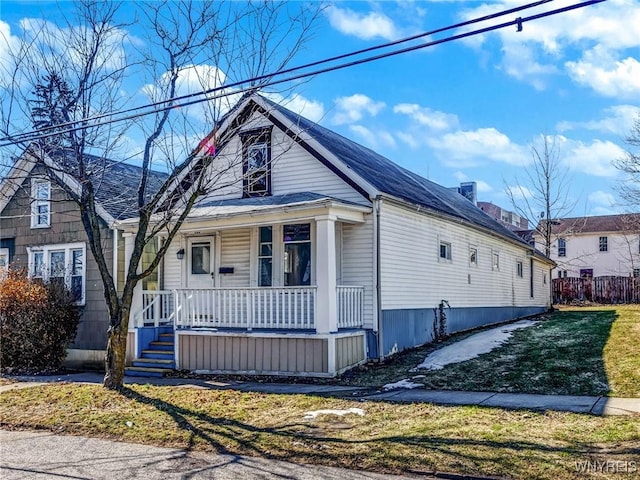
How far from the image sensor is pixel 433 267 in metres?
16.2

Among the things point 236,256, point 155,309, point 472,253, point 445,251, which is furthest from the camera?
point 472,253

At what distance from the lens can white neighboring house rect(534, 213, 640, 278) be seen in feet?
148

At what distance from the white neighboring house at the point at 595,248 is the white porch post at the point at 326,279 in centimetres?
3612

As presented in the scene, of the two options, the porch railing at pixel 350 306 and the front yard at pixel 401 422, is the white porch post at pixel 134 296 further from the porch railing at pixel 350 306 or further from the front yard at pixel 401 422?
the porch railing at pixel 350 306

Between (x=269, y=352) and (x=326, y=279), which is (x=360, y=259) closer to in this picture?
(x=326, y=279)

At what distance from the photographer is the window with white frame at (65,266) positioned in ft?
54.8

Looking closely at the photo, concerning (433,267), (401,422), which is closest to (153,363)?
(433,267)

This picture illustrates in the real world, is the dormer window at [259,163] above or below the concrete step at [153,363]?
above

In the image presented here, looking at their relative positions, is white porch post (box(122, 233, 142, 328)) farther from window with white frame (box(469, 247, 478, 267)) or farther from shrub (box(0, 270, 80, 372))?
window with white frame (box(469, 247, 478, 267))

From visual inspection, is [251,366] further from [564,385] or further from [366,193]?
[564,385]

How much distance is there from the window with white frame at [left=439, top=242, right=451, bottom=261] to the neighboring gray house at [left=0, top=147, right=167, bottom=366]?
27.4ft

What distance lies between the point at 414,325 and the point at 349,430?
7.62 m

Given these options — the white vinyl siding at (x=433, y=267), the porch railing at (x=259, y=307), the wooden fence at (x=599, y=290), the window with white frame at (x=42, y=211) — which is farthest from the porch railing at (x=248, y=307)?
the wooden fence at (x=599, y=290)

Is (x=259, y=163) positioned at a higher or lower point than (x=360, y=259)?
higher
